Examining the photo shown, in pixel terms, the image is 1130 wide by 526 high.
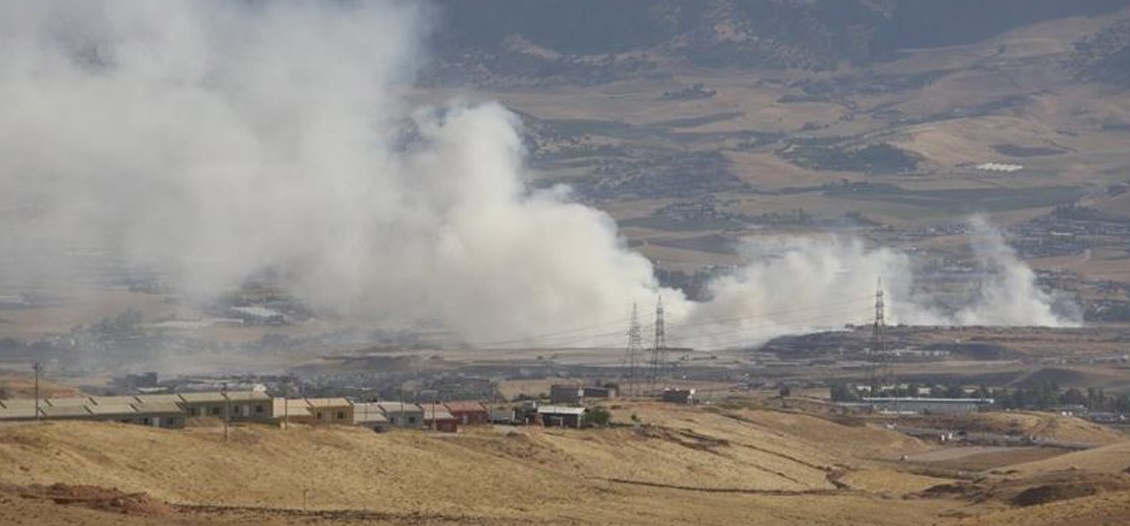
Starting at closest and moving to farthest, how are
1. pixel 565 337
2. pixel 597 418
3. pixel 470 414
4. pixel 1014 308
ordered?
pixel 470 414 < pixel 597 418 < pixel 565 337 < pixel 1014 308

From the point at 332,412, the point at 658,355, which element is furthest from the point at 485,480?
the point at 658,355

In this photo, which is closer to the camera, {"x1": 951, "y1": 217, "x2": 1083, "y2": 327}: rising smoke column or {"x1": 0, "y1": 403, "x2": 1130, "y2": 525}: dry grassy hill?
{"x1": 0, "y1": 403, "x2": 1130, "y2": 525}: dry grassy hill

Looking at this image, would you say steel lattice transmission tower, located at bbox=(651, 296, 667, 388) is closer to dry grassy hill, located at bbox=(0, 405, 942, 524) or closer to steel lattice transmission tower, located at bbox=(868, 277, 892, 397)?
steel lattice transmission tower, located at bbox=(868, 277, 892, 397)

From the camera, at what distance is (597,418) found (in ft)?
284

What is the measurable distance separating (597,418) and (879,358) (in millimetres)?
59478

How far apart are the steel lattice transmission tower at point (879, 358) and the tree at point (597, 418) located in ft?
129

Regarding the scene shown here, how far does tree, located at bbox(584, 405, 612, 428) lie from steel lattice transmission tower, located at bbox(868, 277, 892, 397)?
3926 cm

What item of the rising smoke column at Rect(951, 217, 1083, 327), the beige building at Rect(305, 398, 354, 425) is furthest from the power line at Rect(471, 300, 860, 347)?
the beige building at Rect(305, 398, 354, 425)

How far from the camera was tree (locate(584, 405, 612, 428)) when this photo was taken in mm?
86000

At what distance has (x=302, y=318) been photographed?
16388cm

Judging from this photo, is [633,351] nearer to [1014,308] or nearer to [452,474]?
[1014,308]

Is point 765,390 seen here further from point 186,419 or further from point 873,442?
point 186,419

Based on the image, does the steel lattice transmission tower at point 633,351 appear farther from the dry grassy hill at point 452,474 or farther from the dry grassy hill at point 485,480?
the dry grassy hill at point 452,474

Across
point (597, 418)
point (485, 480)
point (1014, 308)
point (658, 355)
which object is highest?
Answer: point (1014, 308)
